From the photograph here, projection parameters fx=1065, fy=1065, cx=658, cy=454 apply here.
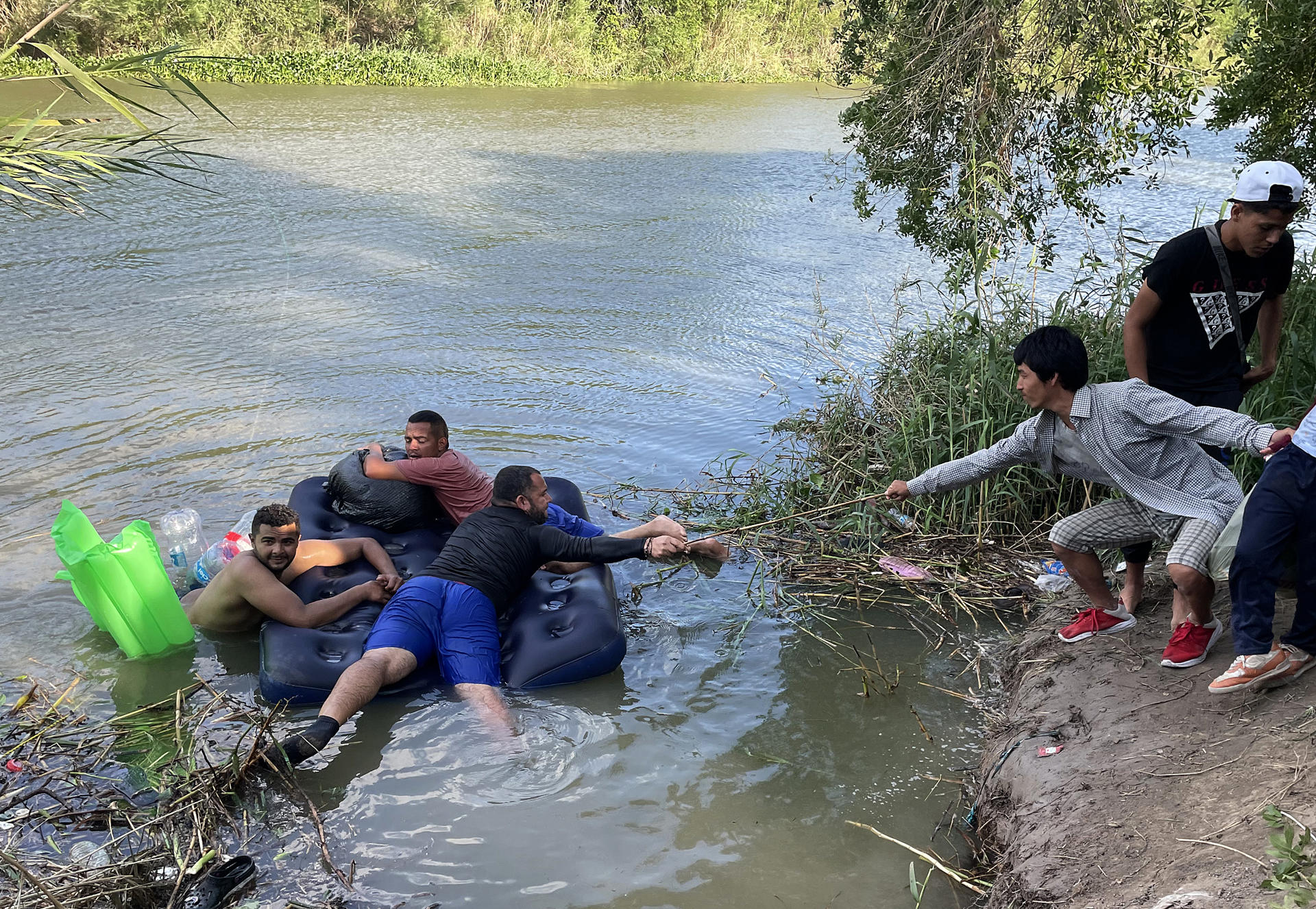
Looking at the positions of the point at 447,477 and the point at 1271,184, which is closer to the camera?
the point at 1271,184

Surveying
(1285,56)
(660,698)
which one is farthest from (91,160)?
(1285,56)

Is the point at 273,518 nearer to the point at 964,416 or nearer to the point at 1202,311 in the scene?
the point at 964,416

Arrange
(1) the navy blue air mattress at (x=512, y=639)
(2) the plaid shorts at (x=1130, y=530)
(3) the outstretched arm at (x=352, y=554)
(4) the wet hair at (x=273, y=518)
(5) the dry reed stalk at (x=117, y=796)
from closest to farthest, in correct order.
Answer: (5) the dry reed stalk at (x=117, y=796)
(2) the plaid shorts at (x=1130, y=530)
(1) the navy blue air mattress at (x=512, y=639)
(4) the wet hair at (x=273, y=518)
(3) the outstretched arm at (x=352, y=554)

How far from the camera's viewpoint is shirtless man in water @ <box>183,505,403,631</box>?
4918mm

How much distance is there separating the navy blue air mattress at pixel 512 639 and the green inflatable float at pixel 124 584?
1.67 feet

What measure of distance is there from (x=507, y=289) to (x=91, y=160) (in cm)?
731

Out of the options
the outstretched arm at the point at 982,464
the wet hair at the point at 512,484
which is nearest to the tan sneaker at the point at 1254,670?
the outstretched arm at the point at 982,464

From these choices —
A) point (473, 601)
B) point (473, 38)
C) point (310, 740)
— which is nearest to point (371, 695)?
point (310, 740)

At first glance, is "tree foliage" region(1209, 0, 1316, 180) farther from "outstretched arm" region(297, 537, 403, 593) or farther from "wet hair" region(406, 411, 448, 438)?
"outstretched arm" region(297, 537, 403, 593)

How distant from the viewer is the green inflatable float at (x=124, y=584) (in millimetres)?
4883

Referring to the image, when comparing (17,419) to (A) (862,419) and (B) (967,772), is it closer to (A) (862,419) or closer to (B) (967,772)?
(A) (862,419)

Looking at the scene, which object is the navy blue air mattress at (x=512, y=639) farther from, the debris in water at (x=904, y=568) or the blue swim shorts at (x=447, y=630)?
the debris in water at (x=904, y=568)

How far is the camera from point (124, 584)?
4.92 meters

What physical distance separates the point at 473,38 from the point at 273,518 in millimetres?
27448
